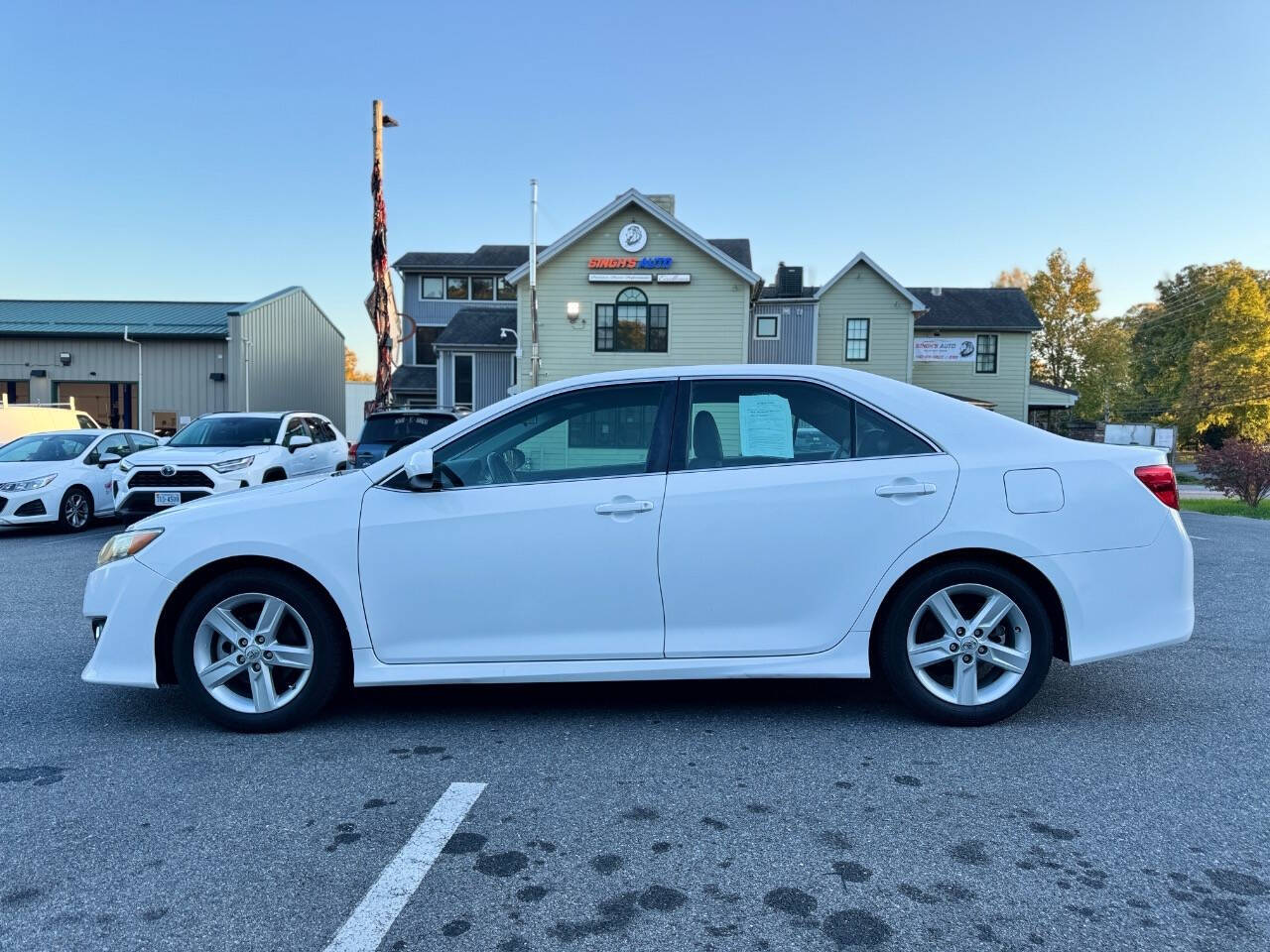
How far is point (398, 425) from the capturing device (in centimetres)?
1246

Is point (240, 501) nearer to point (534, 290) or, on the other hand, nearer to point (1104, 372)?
point (534, 290)

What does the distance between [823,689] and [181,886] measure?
3082 millimetres

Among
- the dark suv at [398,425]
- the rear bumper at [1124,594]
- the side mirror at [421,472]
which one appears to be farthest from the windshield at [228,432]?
the rear bumper at [1124,594]

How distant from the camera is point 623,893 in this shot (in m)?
2.44

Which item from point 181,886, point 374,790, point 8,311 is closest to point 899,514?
point 374,790

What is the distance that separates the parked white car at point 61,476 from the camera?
11.1 metres

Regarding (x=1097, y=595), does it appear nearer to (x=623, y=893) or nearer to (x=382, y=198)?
(x=623, y=893)

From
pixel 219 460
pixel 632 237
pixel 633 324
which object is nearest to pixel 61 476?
pixel 219 460

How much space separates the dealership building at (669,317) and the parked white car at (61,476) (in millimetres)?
10202

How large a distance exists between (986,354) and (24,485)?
32.1 m

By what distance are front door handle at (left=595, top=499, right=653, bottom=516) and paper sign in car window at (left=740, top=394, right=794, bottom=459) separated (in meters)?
0.54

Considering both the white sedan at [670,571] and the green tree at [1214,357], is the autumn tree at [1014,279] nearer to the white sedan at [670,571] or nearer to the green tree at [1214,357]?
the green tree at [1214,357]

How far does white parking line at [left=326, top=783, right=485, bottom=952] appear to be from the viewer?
223cm

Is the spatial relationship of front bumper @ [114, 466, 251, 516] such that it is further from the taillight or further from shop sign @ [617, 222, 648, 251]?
shop sign @ [617, 222, 648, 251]
